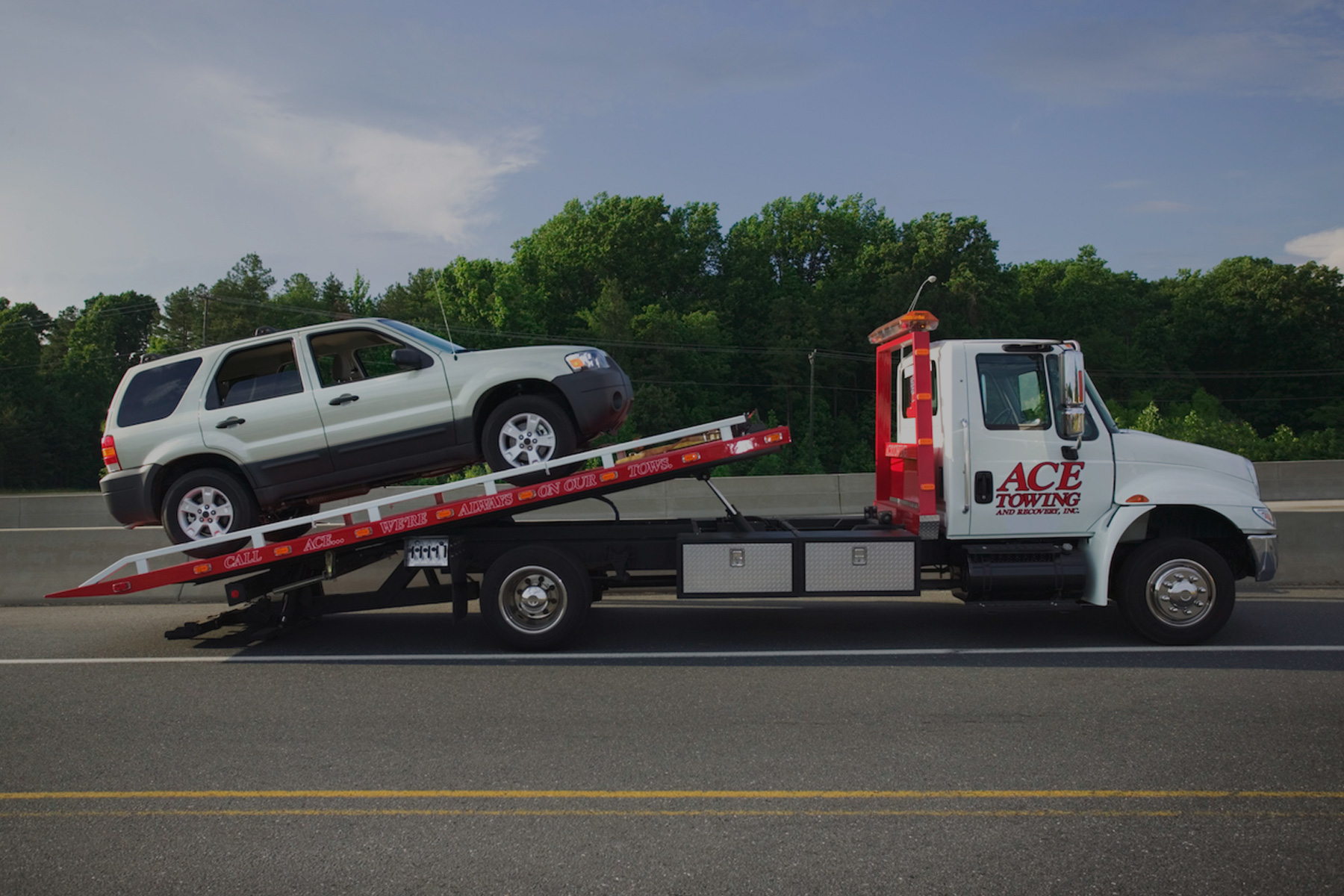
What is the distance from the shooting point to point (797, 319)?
72.3 meters

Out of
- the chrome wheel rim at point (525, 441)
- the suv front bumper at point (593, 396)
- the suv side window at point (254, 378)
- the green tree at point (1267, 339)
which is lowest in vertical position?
the chrome wheel rim at point (525, 441)

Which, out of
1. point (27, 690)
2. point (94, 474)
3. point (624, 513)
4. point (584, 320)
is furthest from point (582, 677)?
point (94, 474)

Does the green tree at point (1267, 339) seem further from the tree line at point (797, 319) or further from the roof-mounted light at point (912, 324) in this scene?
the roof-mounted light at point (912, 324)

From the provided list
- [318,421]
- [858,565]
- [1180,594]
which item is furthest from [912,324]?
[318,421]

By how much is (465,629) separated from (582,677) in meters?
2.16

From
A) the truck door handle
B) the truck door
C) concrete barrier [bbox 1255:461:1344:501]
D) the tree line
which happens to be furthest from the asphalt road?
the tree line

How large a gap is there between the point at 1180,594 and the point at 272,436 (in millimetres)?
7041

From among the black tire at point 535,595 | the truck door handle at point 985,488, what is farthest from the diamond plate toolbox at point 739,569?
the truck door handle at point 985,488

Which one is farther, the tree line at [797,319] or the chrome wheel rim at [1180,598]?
the tree line at [797,319]

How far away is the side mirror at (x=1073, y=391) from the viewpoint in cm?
711

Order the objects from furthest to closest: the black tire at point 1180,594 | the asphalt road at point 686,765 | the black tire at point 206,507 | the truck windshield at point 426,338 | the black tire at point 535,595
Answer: the truck windshield at point 426,338
the black tire at point 206,507
the black tire at point 535,595
the black tire at point 1180,594
the asphalt road at point 686,765

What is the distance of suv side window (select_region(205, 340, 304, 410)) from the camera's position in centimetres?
761

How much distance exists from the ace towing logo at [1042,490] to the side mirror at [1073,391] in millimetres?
317

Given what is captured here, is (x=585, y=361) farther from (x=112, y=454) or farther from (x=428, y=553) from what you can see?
(x=112, y=454)
